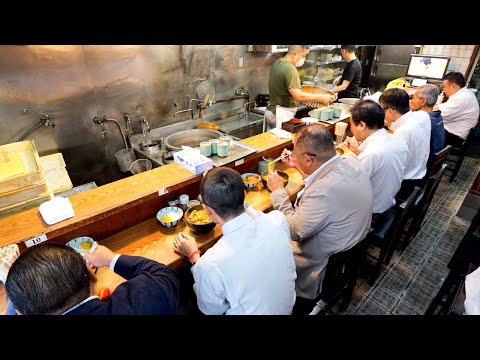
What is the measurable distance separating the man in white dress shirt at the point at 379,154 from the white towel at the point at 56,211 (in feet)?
9.98

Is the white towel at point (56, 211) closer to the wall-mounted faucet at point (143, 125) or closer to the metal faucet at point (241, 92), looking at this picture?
the wall-mounted faucet at point (143, 125)

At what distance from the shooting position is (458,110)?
5703 mm

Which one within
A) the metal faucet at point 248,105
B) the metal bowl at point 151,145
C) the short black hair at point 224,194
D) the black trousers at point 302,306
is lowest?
the black trousers at point 302,306

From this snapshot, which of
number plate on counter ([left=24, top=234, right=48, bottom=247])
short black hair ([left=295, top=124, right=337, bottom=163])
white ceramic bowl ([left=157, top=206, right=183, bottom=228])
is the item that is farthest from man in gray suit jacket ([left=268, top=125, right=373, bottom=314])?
number plate on counter ([left=24, top=234, right=48, bottom=247])

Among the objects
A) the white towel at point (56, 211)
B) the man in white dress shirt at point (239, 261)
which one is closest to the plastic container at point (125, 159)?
the white towel at point (56, 211)

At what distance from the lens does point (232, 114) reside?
708 cm

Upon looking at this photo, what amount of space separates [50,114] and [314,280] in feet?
15.7

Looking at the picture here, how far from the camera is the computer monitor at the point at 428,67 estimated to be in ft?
25.0

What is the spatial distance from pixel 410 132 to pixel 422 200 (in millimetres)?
991

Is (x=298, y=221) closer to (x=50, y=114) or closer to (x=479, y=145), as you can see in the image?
(x=50, y=114)

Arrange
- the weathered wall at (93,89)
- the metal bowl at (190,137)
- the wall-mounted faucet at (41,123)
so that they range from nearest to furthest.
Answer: the weathered wall at (93,89) → the wall-mounted faucet at (41,123) → the metal bowl at (190,137)

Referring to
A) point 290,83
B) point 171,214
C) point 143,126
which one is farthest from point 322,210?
point 143,126

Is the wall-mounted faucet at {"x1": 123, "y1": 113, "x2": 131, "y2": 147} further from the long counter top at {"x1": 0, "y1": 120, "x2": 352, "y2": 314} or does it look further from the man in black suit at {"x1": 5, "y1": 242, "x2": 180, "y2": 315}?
the man in black suit at {"x1": 5, "y1": 242, "x2": 180, "y2": 315}
